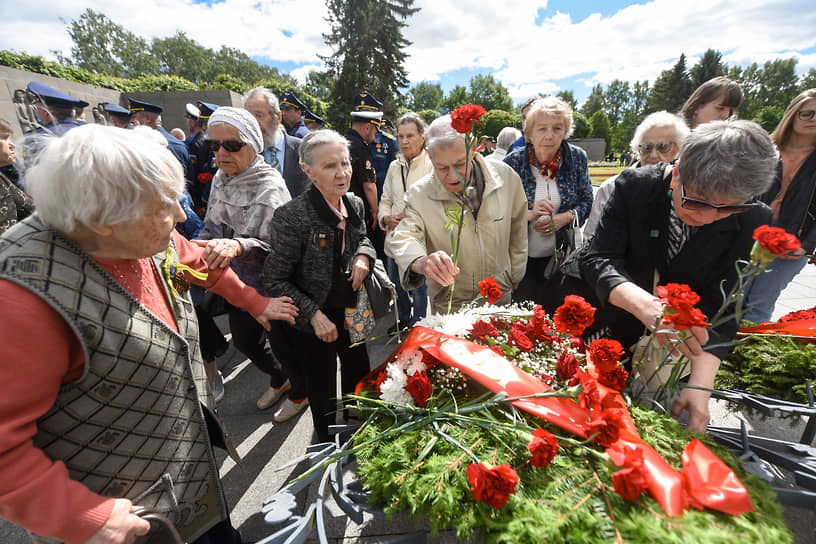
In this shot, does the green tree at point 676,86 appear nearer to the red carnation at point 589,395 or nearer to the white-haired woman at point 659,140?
the white-haired woman at point 659,140

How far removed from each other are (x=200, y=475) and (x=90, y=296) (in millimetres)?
784

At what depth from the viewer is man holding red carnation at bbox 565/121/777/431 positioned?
116cm

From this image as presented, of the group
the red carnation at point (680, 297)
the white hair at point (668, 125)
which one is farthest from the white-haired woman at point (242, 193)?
the white hair at point (668, 125)

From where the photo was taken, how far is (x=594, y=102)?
82.2m

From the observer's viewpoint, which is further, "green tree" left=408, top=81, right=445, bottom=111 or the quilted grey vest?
"green tree" left=408, top=81, right=445, bottom=111

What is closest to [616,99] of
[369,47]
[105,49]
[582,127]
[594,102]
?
[594,102]

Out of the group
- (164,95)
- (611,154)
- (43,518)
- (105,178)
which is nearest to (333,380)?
(43,518)

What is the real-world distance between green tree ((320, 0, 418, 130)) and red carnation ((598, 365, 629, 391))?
99.6ft

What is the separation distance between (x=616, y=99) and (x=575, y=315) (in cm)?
10372

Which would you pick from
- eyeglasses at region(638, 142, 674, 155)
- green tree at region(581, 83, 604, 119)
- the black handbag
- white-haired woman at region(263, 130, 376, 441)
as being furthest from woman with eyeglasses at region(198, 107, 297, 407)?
green tree at region(581, 83, 604, 119)

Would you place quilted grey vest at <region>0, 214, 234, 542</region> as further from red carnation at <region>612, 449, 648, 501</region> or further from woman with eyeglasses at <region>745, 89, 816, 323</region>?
woman with eyeglasses at <region>745, 89, 816, 323</region>

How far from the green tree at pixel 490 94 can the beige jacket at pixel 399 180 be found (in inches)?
2716

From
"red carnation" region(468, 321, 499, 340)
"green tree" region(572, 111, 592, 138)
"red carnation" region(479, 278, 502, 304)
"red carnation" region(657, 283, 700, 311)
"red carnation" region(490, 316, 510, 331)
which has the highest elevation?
"green tree" region(572, 111, 592, 138)

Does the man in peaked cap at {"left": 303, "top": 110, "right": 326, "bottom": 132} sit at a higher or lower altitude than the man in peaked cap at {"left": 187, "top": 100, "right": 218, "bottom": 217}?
higher
